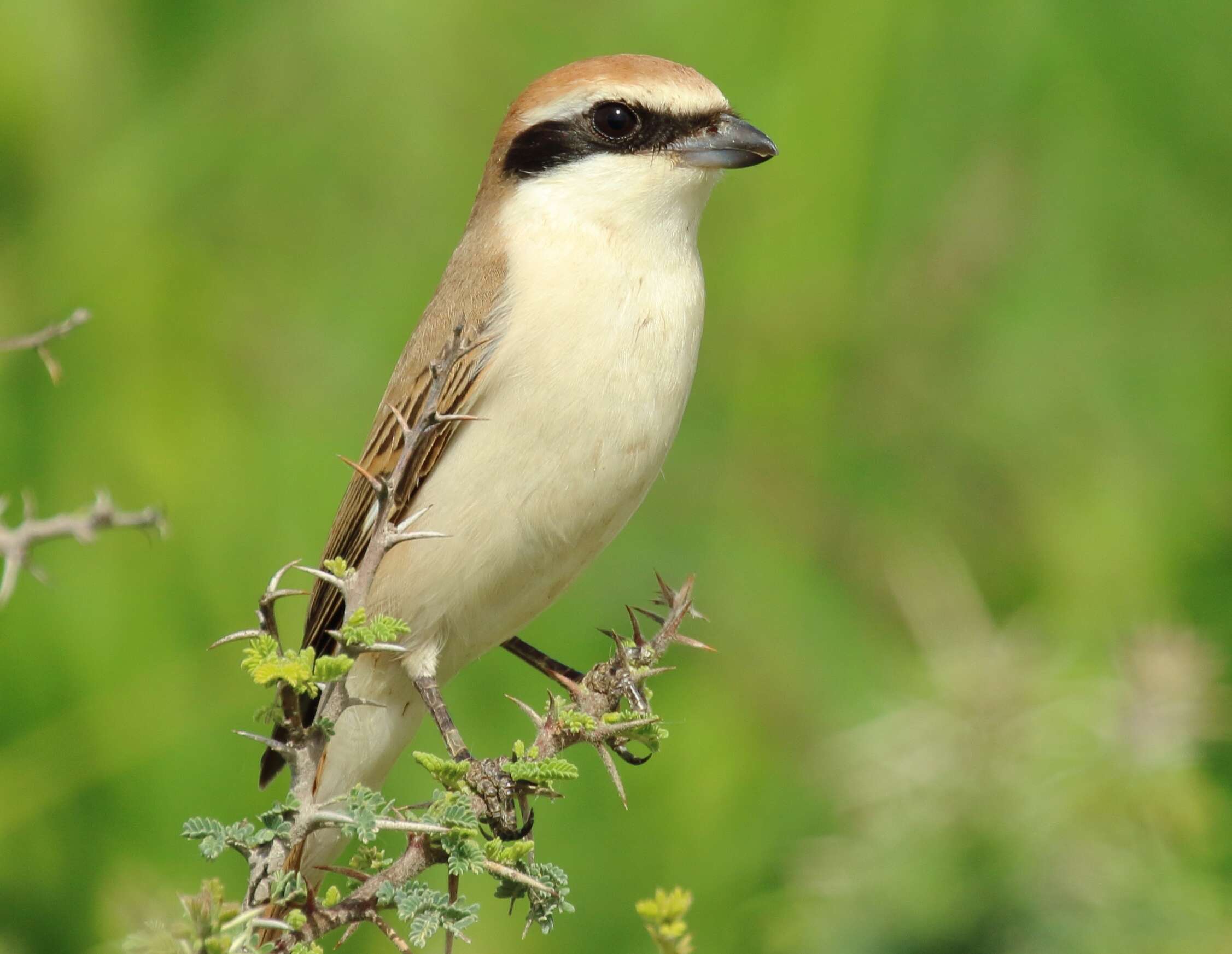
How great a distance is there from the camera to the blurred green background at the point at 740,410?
272 centimetres

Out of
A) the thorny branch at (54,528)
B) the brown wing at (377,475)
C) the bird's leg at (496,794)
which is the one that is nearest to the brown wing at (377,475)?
the brown wing at (377,475)

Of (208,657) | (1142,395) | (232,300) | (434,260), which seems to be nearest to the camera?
(208,657)

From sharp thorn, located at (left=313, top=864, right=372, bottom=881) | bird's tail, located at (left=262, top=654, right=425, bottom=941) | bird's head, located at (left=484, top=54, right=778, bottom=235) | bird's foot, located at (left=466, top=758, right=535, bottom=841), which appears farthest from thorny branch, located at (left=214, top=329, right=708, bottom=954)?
bird's head, located at (left=484, top=54, right=778, bottom=235)

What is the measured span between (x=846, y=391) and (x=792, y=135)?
66 centimetres

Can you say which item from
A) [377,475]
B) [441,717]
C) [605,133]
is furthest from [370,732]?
[605,133]

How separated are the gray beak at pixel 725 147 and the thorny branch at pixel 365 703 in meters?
0.88

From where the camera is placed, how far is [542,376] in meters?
2.31

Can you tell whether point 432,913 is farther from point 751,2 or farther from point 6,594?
point 751,2

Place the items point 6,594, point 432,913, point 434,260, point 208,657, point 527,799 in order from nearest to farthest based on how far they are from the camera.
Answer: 1. point 6,594
2. point 432,913
3. point 527,799
4. point 208,657
5. point 434,260

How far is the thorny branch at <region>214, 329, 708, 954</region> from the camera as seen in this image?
1417 mm

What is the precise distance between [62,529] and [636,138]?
168 centimetres

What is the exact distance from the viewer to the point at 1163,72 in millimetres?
3549

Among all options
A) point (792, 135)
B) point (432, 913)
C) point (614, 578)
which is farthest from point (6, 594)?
point (792, 135)

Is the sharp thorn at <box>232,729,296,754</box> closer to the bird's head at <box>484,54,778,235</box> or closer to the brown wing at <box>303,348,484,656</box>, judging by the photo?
the brown wing at <box>303,348,484,656</box>
